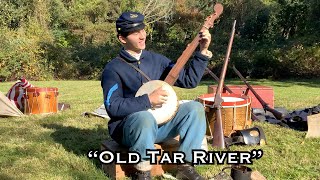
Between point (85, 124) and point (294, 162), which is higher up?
point (294, 162)

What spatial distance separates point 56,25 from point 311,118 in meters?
26.3

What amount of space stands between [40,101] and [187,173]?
459 centimetres

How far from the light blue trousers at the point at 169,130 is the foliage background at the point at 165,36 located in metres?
14.6

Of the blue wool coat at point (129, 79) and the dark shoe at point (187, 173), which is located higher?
the blue wool coat at point (129, 79)

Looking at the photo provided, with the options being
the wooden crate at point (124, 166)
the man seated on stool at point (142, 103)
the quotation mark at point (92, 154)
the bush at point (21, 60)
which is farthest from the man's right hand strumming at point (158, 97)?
the bush at point (21, 60)

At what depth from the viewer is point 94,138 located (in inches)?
197

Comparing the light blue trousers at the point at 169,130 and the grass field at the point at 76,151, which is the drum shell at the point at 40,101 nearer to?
the grass field at the point at 76,151

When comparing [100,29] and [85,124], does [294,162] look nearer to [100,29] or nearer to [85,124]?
[85,124]

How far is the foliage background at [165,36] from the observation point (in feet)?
57.8

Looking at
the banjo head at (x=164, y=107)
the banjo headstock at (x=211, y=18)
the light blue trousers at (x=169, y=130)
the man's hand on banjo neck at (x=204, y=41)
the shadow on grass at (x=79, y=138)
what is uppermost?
the banjo headstock at (x=211, y=18)

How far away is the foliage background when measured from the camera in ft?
57.8

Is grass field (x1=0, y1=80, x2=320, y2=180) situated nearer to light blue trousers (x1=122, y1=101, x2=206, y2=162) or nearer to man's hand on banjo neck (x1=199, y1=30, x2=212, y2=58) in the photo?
light blue trousers (x1=122, y1=101, x2=206, y2=162)

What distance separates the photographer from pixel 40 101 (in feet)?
23.7

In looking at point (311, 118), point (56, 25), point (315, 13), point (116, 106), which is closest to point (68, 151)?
point (116, 106)
